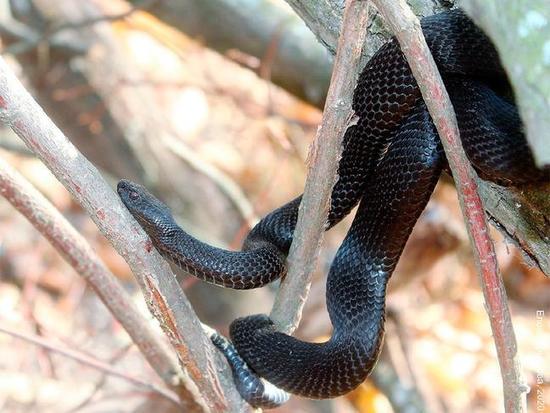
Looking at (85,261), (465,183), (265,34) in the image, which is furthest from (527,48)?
(265,34)

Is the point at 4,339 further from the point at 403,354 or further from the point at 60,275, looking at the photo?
the point at 403,354

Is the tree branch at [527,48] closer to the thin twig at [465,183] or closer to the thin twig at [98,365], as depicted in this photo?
the thin twig at [465,183]

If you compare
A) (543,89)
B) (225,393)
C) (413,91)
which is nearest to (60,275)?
(225,393)

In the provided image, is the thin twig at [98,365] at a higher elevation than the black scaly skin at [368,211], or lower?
lower

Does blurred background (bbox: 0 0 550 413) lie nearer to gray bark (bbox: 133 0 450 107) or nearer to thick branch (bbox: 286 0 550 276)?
gray bark (bbox: 133 0 450 107)

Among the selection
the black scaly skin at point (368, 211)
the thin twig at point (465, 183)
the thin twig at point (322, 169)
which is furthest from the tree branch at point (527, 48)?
the black scaly skin at point (368, 211)

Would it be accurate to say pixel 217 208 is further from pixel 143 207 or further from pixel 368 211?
pixel 368 211

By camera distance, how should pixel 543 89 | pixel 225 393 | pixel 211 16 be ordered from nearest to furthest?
pixel 543 89 → pixel 225 393 → pixel 211 16

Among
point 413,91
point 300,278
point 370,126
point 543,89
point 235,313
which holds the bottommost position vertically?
point 235,313
